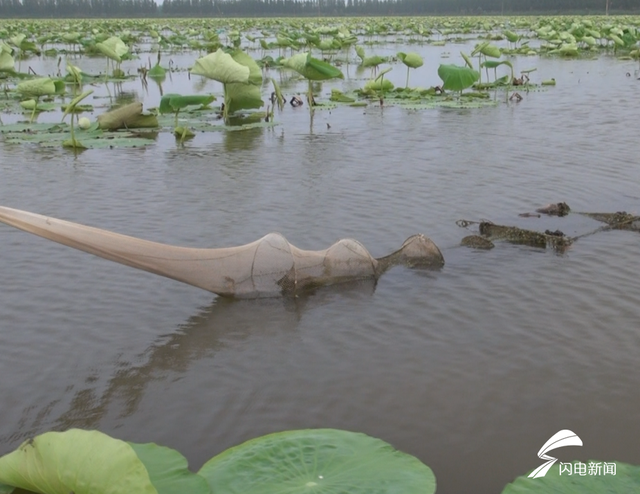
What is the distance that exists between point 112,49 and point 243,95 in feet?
12.9

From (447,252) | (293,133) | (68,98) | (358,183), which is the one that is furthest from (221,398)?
(68,98)

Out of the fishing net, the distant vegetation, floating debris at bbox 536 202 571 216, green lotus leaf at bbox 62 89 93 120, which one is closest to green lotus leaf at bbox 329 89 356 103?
green lotus leaf at bbox 62 89 93 120

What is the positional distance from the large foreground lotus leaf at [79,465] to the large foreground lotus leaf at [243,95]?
807 centimetres

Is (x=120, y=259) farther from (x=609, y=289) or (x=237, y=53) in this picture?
(x=237, y=53)

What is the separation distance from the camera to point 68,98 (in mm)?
13578

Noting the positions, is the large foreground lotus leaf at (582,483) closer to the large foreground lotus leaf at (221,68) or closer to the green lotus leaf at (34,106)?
the large foreground lotus leaf at (221,68)

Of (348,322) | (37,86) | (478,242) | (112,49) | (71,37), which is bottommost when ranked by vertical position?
(348,322)

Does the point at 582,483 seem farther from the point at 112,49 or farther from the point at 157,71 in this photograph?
the point at 157,71

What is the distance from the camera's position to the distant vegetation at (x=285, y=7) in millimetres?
63188

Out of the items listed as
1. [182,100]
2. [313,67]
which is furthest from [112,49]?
[313,67]

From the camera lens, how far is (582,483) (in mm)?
2383

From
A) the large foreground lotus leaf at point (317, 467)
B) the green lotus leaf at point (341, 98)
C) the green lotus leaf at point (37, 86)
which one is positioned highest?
the green lotus leaf at point (37, 86)

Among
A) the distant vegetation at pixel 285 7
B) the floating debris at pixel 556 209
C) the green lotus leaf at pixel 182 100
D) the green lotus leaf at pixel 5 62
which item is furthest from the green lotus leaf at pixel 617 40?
the distant vegetation at pixel 285 7

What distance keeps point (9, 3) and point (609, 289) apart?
229 ft
